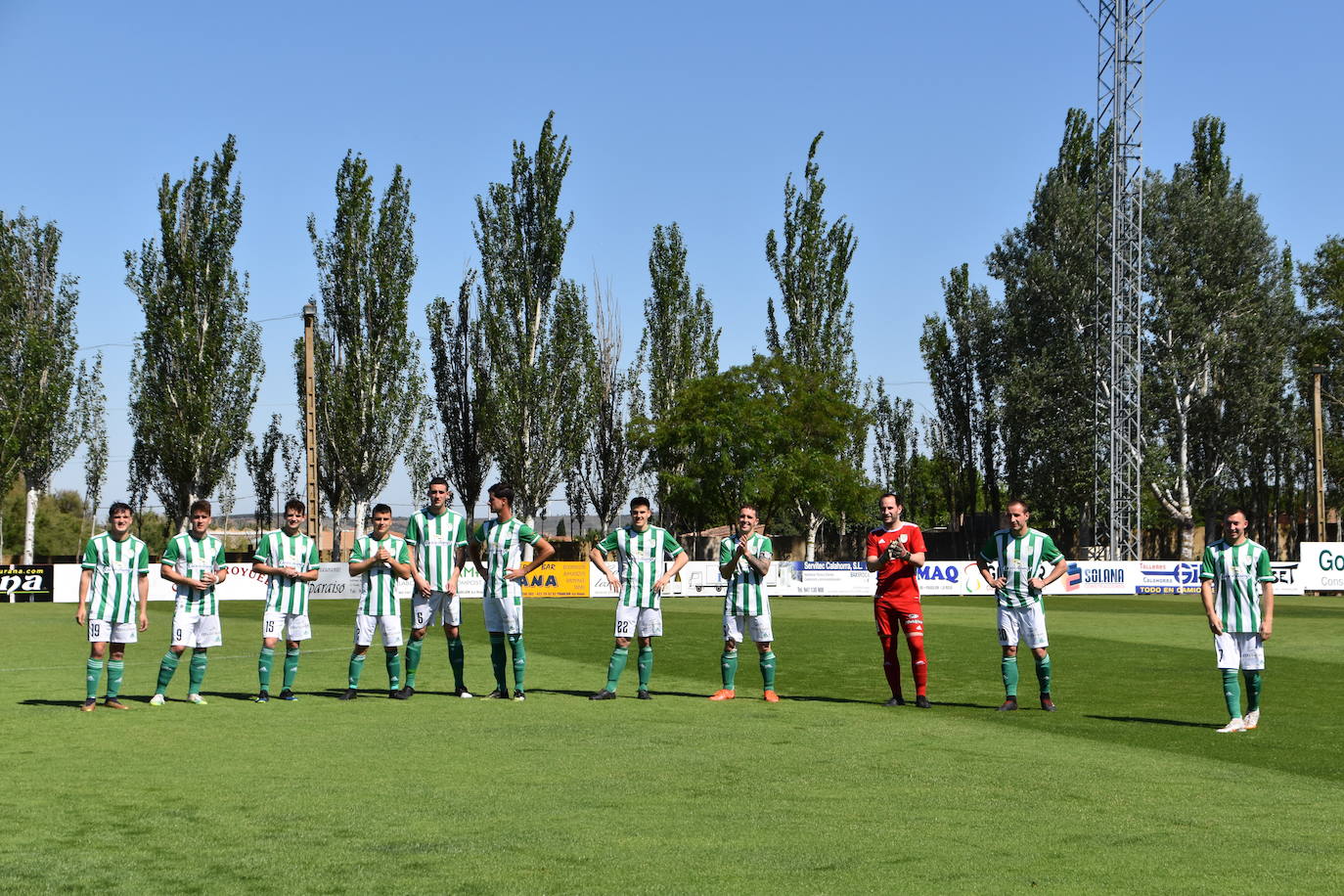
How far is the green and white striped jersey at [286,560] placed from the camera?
13.3m

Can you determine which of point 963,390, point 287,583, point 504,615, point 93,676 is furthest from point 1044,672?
point 963,390

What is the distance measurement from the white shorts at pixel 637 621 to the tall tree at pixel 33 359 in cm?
4860

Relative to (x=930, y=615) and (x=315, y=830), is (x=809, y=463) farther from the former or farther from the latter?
(x=315, y=830)

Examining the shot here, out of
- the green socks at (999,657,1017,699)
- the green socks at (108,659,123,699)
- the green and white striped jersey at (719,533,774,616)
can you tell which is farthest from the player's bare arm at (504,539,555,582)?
the green socks at (999,657,1017,699)

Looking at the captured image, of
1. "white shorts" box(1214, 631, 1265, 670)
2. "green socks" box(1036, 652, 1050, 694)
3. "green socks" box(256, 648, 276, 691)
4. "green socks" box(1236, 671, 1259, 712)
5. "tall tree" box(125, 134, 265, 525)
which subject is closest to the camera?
"white shorts" box(1214, 631, 1265, 670)

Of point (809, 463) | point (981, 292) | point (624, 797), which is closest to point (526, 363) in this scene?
point (809, 463)

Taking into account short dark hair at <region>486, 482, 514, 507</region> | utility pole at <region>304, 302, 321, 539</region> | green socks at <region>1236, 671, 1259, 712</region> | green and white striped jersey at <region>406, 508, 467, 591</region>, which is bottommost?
green socks at <region>1236, 671, 1259, 712</region>

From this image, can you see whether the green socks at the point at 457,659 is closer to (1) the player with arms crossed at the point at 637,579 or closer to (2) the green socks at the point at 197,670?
(1) the player with arms crossed at the point at 637,579

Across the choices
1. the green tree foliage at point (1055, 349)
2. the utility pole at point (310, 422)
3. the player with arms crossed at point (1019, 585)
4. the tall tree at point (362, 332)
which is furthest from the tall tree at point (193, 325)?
the player with arms crossed at point (1019, 585)

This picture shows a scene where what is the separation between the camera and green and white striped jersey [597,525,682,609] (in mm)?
13305

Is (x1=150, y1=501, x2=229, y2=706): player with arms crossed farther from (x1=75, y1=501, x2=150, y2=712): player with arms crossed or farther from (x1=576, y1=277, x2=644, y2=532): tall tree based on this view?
(x1=576, y1=277, x2=644, y2=532): tall tree

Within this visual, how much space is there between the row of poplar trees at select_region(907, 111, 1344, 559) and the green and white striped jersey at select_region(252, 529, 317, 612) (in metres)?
47.2

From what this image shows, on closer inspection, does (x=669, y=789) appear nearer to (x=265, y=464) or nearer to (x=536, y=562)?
(x=536, y=562)

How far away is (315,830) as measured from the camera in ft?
22.0
